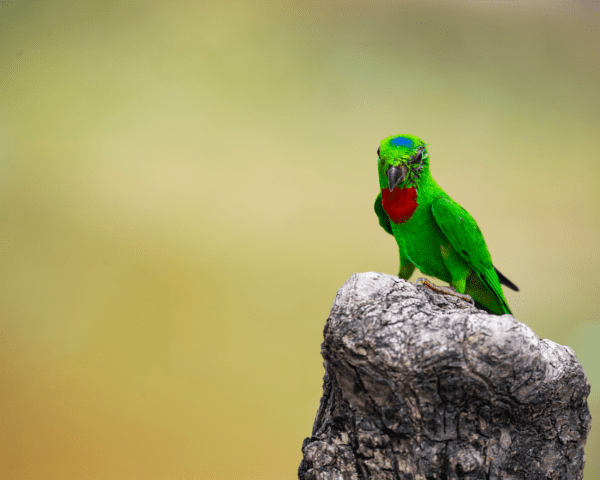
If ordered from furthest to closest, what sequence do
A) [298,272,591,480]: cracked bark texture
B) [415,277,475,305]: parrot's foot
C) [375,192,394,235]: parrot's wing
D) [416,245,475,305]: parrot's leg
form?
[375,192,394,235]: parrot's wing, [416,245,475,305]: parrot's leg, [415,277,475,305]: parrot's foot, [298,272,591,480]: cracked bark texture

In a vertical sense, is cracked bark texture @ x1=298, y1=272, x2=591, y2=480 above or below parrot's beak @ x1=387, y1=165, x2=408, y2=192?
below

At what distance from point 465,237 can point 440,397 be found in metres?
1.03

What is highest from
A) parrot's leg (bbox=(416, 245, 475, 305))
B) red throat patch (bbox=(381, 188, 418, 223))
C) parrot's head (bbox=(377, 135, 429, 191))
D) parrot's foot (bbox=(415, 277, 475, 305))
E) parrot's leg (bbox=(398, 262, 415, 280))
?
parrot's head (bbox=(377, 135, 429, 191))

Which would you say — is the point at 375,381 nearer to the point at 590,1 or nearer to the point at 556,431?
the point at 556,431

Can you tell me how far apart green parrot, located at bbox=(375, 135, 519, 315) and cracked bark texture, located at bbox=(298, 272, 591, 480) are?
2.17ft

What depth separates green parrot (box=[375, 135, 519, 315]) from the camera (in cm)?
249

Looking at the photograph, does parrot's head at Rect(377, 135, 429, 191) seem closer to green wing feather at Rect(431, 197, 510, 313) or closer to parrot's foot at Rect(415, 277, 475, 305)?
green wing feather at Rect(431, 197, 510, 313)

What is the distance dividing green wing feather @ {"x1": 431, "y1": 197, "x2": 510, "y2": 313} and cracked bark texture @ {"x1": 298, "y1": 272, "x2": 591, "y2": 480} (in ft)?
2.29

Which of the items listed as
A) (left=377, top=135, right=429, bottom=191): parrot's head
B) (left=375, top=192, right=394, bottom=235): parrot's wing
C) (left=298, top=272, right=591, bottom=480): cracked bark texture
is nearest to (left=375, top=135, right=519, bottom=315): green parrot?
(left=377, top=135, right=429, bottom=191): parrot's head

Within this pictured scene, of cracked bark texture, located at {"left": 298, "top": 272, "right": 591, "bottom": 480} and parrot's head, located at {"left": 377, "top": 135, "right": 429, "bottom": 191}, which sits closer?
cracked bark texture, located at {"left": 298, "top": 272, "right": 591, "bottom": 480}

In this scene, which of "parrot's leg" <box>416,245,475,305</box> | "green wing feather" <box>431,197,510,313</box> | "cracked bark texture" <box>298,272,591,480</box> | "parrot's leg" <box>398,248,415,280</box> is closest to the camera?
"cracked bark texture" <box>298,272,591,480</box>

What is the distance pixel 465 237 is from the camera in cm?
254

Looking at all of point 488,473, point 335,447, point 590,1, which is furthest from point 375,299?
point 590,1

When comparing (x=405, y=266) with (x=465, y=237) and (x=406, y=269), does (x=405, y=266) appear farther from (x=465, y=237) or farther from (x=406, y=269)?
(x=465, y=237)
